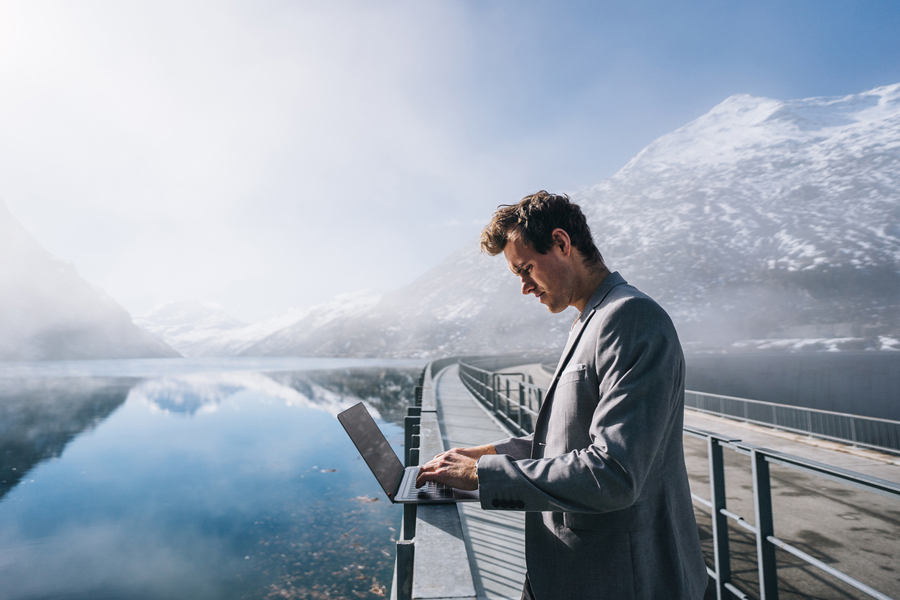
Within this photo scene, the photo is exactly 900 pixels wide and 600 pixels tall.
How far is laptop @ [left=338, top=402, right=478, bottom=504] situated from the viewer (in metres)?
1.59

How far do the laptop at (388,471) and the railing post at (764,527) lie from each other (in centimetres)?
170

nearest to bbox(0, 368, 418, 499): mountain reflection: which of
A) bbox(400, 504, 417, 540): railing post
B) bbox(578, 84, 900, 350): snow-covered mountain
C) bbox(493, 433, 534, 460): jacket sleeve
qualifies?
bbox(400, 504, 417, 540): railing post

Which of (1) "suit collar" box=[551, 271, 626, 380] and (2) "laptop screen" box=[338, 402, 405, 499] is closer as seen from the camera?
(1) "suit collar" box=[551, 271, 626, 380]

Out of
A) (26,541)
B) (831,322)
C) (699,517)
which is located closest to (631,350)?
(699,517)

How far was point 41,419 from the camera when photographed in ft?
74.7

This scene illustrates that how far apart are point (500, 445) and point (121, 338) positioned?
187m

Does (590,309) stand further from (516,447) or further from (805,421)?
(805,421)

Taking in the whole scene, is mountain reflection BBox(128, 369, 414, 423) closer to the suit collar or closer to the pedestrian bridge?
the pedestrian bridge

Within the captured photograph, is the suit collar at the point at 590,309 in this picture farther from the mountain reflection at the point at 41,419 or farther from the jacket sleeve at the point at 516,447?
the mountain reflection at the point at 41,419

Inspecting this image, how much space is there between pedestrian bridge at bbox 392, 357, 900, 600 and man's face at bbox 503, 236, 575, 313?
915mm

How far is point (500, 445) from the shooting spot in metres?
1.74

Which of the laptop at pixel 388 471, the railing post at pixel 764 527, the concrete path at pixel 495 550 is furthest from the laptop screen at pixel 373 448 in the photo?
the concrete path at pixel 495 550

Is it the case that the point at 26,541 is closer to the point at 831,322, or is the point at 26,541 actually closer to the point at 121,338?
the point at 121,338

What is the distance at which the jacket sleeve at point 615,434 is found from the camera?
1.03m
